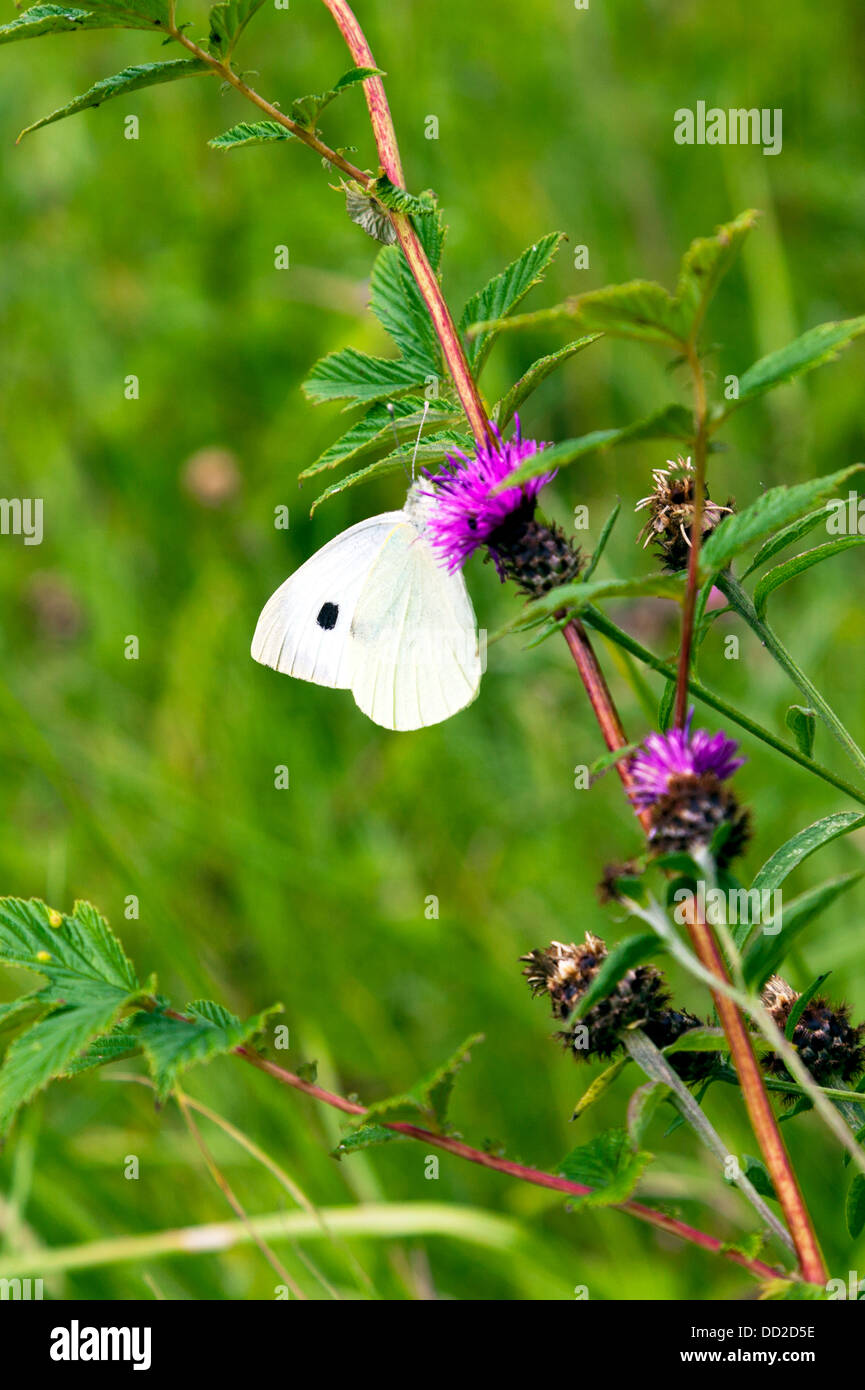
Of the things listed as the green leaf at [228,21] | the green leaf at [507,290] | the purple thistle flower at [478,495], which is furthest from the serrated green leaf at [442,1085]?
the green leaf at [228,21]

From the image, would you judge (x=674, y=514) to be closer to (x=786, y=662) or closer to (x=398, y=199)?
(x=786, y=662)

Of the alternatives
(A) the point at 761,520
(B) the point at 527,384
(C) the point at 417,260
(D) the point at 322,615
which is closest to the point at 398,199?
(C) the point at 417,260

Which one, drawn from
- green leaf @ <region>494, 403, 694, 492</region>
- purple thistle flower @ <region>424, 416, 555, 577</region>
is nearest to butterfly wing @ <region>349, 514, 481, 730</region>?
purple thistle flower @ <region>424, 416, 555, 577</region>

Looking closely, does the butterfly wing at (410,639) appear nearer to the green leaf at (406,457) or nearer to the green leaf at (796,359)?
the green leaf at (406,457)

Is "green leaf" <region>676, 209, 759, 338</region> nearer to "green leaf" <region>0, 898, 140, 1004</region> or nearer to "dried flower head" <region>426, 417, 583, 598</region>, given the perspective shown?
"dried flower head" <region>426, 417, 583, 598</region>

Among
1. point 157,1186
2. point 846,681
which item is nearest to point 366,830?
point 157,1186

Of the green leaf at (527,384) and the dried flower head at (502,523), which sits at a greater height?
the green leaf at (527,384)
